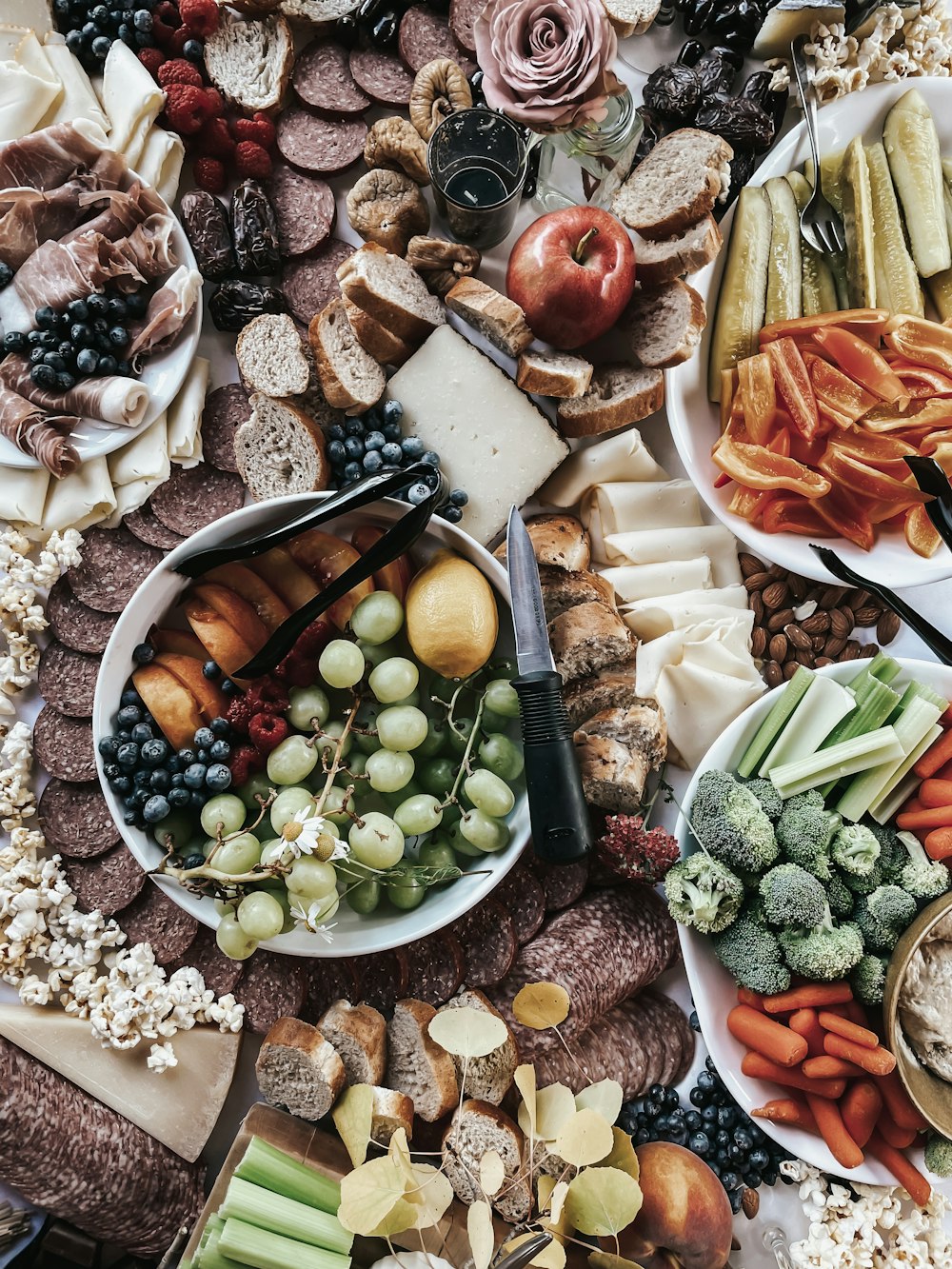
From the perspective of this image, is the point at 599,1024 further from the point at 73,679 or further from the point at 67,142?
the point at 67,142

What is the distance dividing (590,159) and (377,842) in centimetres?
128

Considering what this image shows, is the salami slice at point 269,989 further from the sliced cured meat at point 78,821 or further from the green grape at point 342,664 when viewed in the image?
the green grape at point 342,664

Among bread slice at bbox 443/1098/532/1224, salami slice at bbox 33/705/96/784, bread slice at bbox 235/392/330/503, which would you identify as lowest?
bread slice at bbox 443/1098/532/1224

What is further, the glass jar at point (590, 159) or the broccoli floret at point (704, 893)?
the glass jar at point (590, 159)

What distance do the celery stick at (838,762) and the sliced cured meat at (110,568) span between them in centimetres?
114

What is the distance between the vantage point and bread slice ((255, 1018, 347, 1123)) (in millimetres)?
1447

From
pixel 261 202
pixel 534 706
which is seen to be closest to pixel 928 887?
pixel 534 706

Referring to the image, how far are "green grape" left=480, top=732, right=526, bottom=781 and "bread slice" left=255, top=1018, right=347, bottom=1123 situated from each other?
1.65 ft

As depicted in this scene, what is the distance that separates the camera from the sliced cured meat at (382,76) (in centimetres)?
168

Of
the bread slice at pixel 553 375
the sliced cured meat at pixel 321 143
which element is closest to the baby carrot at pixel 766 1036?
the bread slice at pixel 553 375

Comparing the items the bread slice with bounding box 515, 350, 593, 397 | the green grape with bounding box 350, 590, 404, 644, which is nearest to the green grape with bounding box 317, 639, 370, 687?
the green grape with bounding box 350, 590, 404, 644

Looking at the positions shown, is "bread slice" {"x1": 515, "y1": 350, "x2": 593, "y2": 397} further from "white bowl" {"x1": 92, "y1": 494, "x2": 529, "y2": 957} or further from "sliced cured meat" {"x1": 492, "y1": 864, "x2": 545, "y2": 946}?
"sliced cured meat" {"x1": 492, "y1": 864, "x2": 545, "y2": 946}

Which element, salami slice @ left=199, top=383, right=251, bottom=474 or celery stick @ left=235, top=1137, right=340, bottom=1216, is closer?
celery stick @ left=235, top=1137, right=340, bottom=1216

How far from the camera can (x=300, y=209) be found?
168 cm
